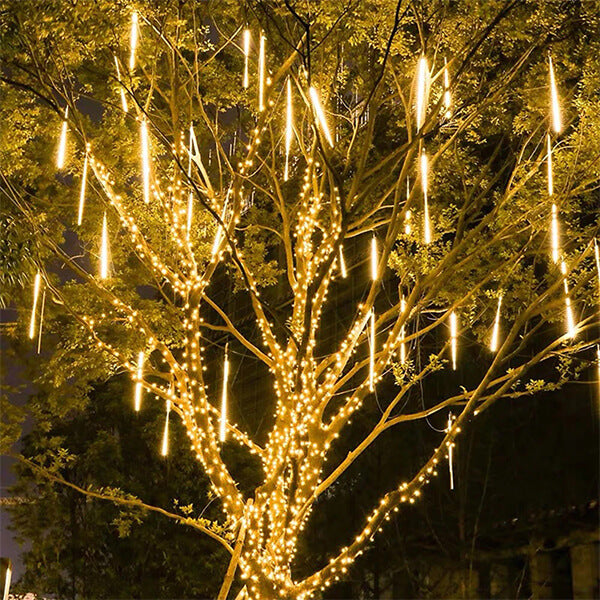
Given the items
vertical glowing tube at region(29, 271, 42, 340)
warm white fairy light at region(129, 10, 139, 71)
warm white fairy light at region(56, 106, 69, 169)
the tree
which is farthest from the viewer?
warm white fairy light at region(56, 106, 69, 169)

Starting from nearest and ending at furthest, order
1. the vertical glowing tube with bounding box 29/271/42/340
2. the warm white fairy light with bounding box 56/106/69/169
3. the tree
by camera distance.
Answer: the tree < the vertical glowing tube with bounding box 29/271/42/340 < the warm white fairy light with bounding box 56/106/69/169

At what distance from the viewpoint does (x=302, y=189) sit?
7348mm

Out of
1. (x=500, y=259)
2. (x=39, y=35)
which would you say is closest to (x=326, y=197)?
(x=500, y=259)

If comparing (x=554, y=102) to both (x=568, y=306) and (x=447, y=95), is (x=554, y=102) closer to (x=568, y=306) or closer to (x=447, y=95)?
(x=447, y=95)

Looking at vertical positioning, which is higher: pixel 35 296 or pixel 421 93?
pixel 421 93

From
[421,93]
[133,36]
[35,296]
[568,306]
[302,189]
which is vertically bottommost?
[568,306]

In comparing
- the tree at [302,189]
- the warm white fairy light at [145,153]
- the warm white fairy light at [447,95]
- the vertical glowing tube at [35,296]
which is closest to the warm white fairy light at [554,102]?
the tree at [302,189]

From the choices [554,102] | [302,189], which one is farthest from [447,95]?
[302,189]

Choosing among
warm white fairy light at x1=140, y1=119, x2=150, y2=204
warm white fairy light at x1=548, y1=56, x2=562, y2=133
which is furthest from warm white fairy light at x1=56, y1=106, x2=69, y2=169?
warm white fairy light at x1=548, y1=56, x2=562, y2=133

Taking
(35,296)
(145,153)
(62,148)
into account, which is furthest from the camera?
(62,148)

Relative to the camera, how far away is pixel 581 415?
504 inches

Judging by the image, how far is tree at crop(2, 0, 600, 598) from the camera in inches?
236

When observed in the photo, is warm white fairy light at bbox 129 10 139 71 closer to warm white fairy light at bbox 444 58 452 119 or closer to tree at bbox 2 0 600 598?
tree at bbox 2 0 600 598

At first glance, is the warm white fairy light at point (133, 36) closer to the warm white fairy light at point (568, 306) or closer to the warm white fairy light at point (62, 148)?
the warm white fairy light at point (62, 148)
